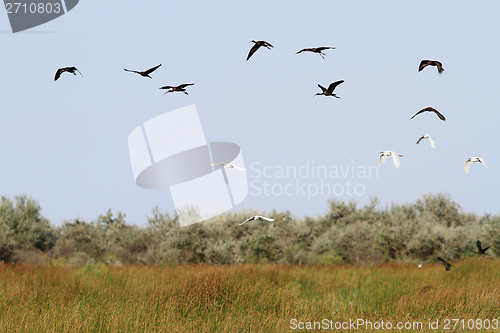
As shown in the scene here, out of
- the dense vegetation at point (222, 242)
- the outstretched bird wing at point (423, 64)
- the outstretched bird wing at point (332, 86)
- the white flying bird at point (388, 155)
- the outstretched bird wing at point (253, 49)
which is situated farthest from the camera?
the dense vegetation at point (222, 242)

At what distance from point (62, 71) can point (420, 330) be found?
8086mm

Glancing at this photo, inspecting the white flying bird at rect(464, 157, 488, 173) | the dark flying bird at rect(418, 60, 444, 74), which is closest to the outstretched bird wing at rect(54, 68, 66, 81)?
the dark flying bird at rect(418, 60, 444, 74)

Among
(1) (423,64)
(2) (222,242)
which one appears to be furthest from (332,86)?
(2) (222,242)

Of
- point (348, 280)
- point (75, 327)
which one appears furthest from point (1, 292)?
point (348, 280)

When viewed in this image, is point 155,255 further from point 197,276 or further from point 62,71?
point 62,71

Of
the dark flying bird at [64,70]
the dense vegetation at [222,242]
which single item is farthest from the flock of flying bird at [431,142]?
the dense vegetation at [222,242]

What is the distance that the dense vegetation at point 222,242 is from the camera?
20.1 m

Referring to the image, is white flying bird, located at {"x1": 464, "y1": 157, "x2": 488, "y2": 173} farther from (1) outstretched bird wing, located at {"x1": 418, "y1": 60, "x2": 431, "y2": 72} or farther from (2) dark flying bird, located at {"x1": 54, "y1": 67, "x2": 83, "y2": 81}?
(2) dark flying bird, located at {"x1": 54, "y1": 67, "x2": 83, "y2": 81}

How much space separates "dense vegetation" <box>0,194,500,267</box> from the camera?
20094 mm

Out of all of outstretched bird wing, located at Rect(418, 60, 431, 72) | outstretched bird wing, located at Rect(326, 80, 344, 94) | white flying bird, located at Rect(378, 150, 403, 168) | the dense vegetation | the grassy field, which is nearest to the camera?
the grassy field

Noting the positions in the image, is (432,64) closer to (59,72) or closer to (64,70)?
(64,70)

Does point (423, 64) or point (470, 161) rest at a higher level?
point (423, 64)

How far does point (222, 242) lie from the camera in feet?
68.2

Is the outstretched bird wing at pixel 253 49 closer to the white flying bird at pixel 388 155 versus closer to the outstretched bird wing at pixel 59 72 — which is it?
the outstretched bird wing at pixel 59 72
